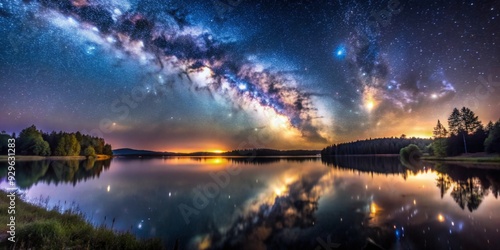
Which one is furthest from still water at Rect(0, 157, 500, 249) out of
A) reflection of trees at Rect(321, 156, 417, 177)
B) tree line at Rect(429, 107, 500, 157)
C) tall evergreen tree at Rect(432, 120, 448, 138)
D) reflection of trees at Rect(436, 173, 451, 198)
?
tall evergreen tree at Rect(432, 120, 448, 138)

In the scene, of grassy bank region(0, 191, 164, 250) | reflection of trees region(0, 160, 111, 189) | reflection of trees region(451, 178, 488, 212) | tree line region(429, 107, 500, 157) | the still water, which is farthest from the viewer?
tree line region(429, 107, 500, 157)

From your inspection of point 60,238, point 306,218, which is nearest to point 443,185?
point 306,218

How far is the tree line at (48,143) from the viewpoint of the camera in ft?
339

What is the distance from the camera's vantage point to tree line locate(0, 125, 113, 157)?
103 meters

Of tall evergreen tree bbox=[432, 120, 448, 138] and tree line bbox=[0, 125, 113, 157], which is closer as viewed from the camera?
tree line bbox=[0, 125, 113, 157]

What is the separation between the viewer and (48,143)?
11488 cm

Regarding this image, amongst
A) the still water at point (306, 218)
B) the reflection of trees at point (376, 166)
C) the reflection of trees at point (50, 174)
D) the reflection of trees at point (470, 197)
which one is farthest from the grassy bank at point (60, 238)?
the reflection of trees at point (376, 166)

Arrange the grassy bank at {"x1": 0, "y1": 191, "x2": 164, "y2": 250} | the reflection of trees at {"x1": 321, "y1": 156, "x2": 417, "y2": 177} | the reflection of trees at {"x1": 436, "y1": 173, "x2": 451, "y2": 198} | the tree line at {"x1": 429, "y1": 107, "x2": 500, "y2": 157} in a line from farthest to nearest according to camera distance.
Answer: the tree line at {"x1": 429, "y1": 107, "x2": 500, "y2": 157} < the reflection of trees at {"x1": 321, "y1": 156, "x2": 417, "y2": 177} < the reflection of trees at {"x1": 436, "y1": 173, "x2": 451, "y2": 198} < the grassy bank at {"x1": 0, "y1": 191, "x2": 164, "y2": 250}

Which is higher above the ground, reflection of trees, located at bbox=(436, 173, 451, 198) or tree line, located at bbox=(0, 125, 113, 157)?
tree line, located at bbox=(0, 125, 113, 157)

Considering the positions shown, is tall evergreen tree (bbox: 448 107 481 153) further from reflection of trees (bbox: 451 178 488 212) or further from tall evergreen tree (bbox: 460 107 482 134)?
reflection of trees (bbox: 451 178 488 212)

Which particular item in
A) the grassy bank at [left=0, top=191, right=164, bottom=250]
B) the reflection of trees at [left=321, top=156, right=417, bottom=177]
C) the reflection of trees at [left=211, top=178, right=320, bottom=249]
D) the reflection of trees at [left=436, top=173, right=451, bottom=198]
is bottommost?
the reflection of trees at [left=321, top=156, right=417, bottom=177]

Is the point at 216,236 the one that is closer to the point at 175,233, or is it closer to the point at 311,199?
the point at 175,233

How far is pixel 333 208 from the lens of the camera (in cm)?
2245

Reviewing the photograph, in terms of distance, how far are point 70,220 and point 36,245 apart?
6013 mm
